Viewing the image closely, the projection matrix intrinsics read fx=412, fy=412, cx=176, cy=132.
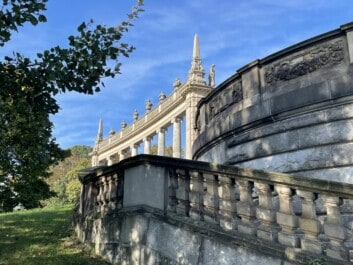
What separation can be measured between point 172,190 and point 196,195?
456 millimetres

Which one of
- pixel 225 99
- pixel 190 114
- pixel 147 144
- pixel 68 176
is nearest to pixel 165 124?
pixel 147 144

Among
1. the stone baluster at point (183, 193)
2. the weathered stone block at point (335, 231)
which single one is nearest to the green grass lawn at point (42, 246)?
the stone baluster at point (183, 193)

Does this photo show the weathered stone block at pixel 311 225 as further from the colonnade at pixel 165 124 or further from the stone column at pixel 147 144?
the stone column at pixel 147 144

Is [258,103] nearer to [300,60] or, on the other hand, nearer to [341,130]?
[300,60]

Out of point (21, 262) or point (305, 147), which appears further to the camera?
point (305, 147)

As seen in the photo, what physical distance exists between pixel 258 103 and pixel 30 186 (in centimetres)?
1164

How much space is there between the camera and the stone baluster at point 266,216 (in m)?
5.08

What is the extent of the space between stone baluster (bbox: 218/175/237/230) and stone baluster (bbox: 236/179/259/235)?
0.11 m

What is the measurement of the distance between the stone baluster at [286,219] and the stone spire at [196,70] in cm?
4126

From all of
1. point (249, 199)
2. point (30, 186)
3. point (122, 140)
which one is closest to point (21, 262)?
point (249, 199)

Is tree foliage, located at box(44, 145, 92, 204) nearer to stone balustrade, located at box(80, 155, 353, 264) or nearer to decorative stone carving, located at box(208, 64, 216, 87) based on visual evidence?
decorative stone carving, located at box(208, 64, 216, 87)

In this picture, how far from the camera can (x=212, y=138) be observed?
11000mm

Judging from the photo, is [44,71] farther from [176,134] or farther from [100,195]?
[176,134]

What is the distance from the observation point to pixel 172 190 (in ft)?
20.6
